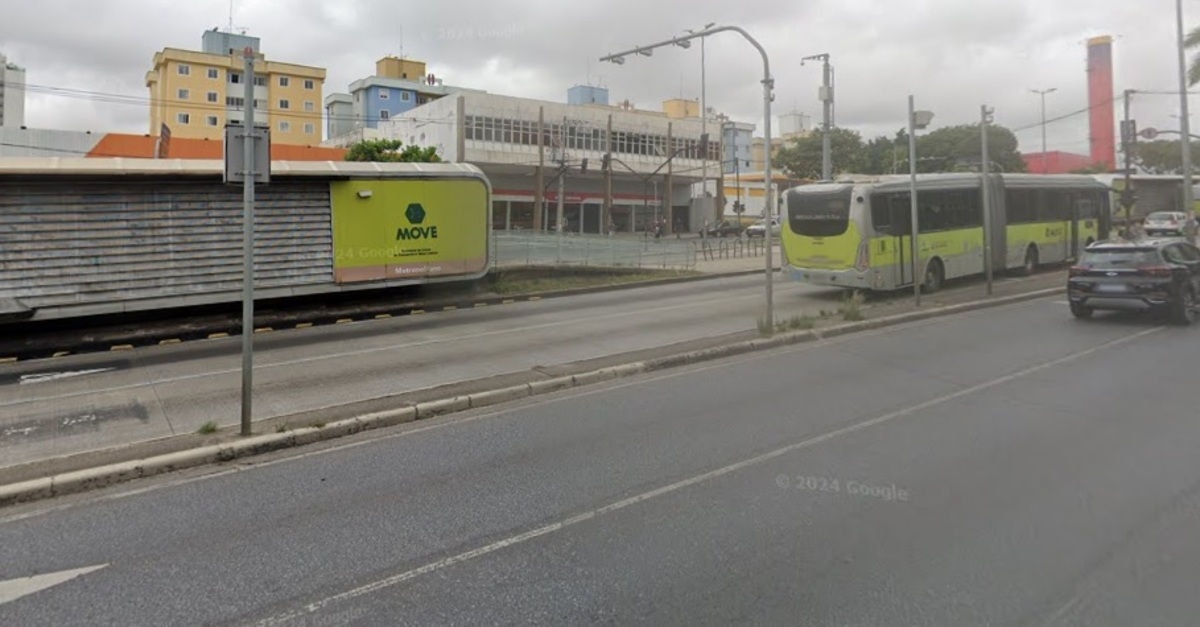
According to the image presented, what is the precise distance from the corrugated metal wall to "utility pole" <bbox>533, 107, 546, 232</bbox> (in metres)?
37.8

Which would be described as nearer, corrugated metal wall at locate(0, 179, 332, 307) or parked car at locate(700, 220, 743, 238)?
corrugated metal wall at locate(0, 179, 332, 307)

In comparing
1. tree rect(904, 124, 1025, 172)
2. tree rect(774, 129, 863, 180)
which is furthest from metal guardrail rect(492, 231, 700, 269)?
tree rect(904, 124, 1025, 172)

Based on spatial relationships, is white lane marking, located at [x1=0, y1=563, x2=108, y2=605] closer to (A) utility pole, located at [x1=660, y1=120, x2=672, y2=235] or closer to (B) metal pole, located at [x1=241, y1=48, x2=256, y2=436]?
(B) metal pole, located at [x1=241, y1=48, x2=256, y2=436]

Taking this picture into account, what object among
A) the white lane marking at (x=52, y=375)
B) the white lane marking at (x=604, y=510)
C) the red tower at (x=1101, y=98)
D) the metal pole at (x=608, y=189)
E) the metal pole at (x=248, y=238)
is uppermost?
the red tower at (x=1101, y=98)

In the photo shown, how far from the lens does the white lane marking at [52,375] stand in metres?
10.0

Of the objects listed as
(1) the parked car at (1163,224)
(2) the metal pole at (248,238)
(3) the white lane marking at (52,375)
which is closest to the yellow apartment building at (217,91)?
(3) the white lane marking at (52,375)

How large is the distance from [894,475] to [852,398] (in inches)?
104

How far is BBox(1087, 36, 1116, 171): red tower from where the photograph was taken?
217 feet

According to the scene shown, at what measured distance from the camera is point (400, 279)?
53.3 ft

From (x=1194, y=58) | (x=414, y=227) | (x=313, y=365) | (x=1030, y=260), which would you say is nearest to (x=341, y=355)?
(x=313, y=365)

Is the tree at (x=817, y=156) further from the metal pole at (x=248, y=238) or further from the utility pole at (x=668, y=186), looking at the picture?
the metal pole at (x=248, y=238)

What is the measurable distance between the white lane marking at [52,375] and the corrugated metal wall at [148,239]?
239cm

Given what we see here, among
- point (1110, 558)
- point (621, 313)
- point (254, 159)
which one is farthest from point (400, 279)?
point (1110, 558)

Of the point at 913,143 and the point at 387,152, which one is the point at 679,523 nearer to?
the point at 913,143
